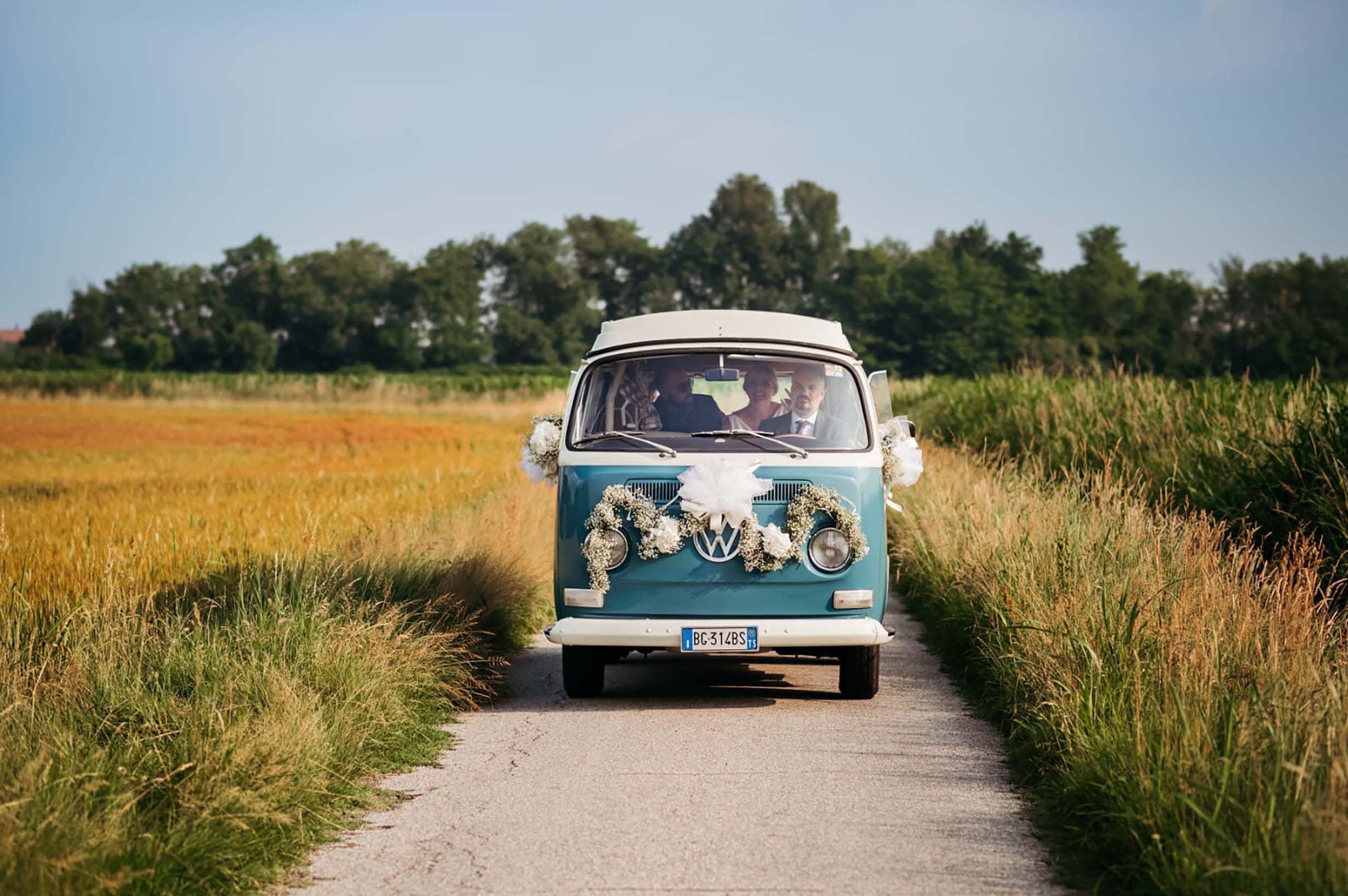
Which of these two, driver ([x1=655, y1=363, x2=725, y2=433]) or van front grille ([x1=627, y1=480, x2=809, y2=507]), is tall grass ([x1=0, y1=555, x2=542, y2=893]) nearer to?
van front grille ([x1=627, y1=480, x2=809, y2=507])

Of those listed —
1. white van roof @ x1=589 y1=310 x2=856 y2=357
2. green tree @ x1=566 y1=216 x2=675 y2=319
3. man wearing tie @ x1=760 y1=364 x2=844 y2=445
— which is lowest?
man wearing tie @ x1=760 y1=364 x2=844 y2=445

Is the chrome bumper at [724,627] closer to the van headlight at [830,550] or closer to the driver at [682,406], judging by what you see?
the van headlight at [830,550]

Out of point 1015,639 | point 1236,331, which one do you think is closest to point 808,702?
point 1015,639

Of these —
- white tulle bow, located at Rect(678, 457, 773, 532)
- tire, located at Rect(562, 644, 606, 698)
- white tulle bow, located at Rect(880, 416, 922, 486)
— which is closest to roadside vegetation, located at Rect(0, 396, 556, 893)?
tire, located at Rect(562, 644, 606, 698)

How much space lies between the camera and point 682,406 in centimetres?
918

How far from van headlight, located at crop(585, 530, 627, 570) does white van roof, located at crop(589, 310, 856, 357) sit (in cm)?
145

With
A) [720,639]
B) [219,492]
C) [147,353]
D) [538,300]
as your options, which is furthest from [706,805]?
[538,300]

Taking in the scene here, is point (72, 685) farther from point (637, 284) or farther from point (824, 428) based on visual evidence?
point (637, 284)

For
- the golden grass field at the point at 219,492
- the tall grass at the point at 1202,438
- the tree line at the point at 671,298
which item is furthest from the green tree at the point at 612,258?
the tall grass at the point at 1202,438

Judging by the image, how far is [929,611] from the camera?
12.5 metres

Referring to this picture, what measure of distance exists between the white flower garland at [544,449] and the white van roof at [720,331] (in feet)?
1.96

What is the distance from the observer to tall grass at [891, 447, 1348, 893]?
15.7 ft

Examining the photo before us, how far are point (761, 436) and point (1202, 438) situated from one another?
896 cm

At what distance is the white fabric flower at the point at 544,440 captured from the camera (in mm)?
9430
